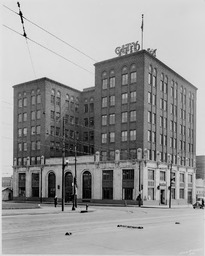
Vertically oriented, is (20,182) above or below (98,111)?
below

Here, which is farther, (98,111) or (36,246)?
(98,111)

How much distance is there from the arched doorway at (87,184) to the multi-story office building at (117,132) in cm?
19

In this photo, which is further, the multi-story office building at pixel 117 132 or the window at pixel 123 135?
the window at pixel 123 135

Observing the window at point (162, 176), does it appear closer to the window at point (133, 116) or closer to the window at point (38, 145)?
the window at point (133, 116)

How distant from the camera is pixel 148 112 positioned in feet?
211

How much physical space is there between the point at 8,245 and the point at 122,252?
4.06m

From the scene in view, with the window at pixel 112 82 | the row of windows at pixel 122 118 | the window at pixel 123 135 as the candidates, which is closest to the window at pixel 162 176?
the window at pixel 123 135

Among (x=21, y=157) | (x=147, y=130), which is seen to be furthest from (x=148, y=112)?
(x=21, y=157)

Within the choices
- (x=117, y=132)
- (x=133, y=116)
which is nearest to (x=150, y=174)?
(x=117, y=132)

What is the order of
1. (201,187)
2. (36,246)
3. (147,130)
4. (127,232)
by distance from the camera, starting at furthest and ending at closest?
(201,187) < (147,130) < (127,232) < (36,246)

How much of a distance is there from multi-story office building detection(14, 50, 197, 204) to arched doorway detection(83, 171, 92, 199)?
0.19 metres

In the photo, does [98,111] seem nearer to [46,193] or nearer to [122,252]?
[46,193]

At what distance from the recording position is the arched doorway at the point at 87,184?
68188 millimetres

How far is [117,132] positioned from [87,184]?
461 inches
